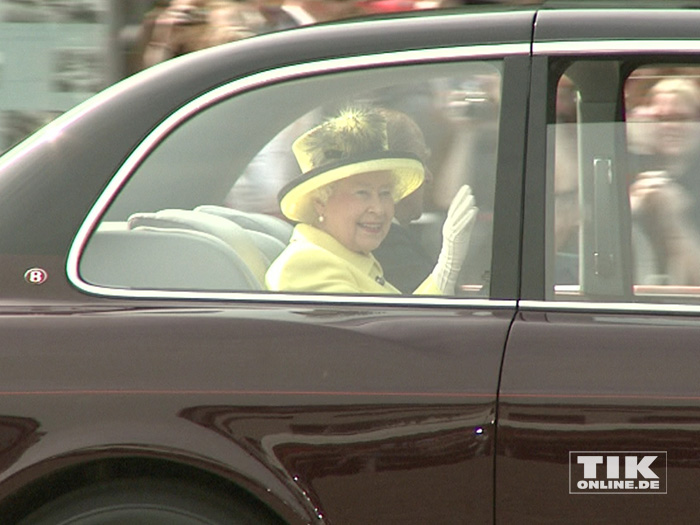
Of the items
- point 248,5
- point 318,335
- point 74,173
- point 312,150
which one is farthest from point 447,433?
point 248,5

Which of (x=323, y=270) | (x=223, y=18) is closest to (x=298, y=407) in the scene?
(x=323, y=270)

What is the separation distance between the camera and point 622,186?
2621 millimetres

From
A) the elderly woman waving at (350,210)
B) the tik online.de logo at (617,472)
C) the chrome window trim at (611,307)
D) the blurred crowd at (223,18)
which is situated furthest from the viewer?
the blurred crowd at (223,18)

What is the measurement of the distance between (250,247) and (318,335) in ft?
0.99

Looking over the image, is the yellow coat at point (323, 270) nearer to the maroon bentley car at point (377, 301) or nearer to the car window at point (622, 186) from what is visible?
the maroon bentley car at point (377, 301)

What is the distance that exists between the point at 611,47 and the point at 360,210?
0.58 metres

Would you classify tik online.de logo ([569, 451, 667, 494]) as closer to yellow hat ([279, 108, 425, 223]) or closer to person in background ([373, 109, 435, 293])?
person in background ([373, 109, 435, 293])

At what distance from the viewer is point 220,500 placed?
2525 mm

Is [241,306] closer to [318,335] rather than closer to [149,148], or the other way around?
[318,335]

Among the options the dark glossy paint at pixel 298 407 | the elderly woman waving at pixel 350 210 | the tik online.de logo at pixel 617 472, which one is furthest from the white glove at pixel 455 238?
the tik online.de logo at pixel 617 472

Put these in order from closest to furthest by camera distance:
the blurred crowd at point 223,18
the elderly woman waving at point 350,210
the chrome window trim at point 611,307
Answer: the chrome window trim at point 611,307, the elderly woman waving at point 350,210, the blurred crowd at point 223,18

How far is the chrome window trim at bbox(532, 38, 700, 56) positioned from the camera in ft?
8.49

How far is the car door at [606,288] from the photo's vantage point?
240 cm

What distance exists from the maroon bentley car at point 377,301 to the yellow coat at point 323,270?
1.2 inches
